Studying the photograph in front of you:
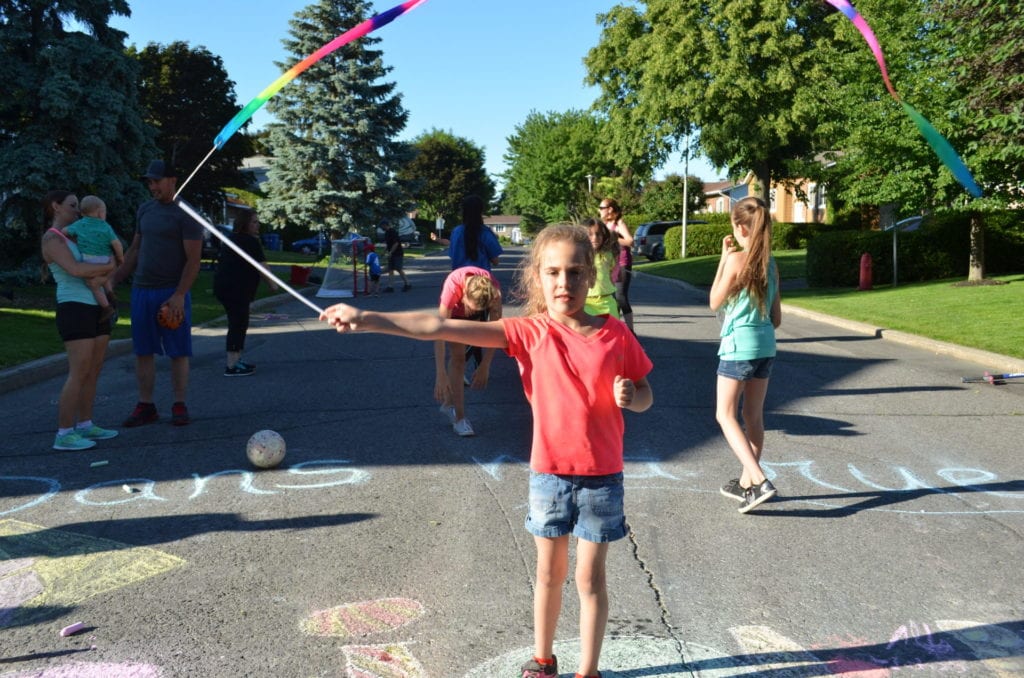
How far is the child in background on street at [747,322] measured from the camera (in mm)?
4883

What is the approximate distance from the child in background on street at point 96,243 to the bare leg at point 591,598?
4789mm

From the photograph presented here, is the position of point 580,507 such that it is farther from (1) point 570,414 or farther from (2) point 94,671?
(2) point 94,671

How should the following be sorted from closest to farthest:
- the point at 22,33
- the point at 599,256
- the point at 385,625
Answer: the point at 385,625, the point at 599,256, the point at 22,33

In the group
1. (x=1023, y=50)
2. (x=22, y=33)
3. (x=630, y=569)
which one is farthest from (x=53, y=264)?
(x=22, y=33)

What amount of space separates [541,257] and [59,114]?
718 inches

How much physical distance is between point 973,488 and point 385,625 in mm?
3937

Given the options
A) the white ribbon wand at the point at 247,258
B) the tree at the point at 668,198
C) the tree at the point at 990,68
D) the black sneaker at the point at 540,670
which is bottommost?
the black sneaker at the point at 540,670

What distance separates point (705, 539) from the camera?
450 cm

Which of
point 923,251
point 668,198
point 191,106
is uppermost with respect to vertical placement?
point 191,106

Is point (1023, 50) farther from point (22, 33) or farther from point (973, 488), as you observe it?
point (22, 33)

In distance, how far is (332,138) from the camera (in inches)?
1468

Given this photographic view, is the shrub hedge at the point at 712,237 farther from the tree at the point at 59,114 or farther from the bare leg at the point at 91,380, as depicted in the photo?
the bare leg at the point at 91,380

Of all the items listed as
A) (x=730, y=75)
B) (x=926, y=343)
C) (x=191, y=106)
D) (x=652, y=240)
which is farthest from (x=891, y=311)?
(x=191, y=106)

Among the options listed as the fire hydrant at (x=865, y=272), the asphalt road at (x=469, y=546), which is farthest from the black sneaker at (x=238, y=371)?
the fire hydrant at (x=865, y=272)
